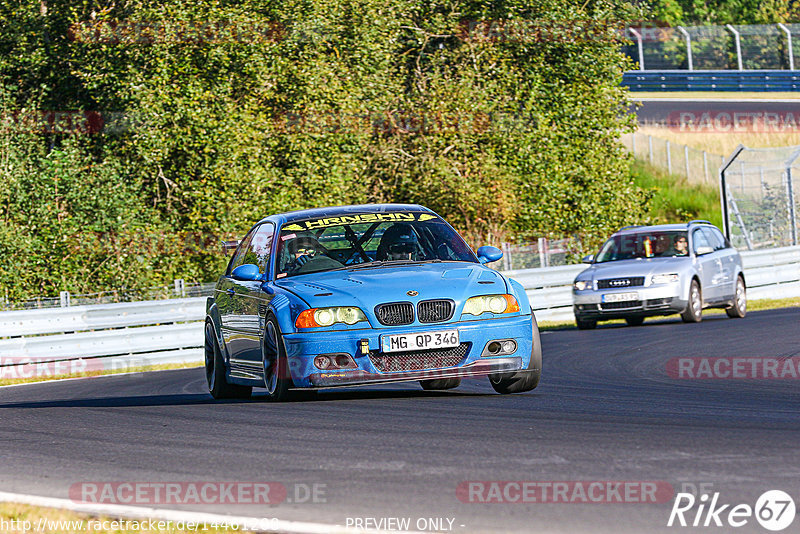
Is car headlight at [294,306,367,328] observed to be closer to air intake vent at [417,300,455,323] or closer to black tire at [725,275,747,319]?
air intake vent at [417,300,455,323]

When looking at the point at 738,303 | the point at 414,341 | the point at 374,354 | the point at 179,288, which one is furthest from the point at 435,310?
the point at 179,288

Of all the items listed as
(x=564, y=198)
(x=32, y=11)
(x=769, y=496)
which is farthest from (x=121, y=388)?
(x=564, y=198)

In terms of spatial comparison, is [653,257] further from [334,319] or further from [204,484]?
[204,484]

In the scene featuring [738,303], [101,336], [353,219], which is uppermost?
[353,219]

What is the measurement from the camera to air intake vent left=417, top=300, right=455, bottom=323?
9205mm

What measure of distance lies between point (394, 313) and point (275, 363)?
109cm

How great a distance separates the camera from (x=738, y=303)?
21.6 m

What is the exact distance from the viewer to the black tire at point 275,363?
945 centimetres

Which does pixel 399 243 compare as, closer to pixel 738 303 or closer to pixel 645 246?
pixel 645 246

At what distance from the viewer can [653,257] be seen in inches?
823

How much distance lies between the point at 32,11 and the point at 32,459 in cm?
2612

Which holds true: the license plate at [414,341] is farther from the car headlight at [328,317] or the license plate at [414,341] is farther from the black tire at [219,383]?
the black tire at [219,383]

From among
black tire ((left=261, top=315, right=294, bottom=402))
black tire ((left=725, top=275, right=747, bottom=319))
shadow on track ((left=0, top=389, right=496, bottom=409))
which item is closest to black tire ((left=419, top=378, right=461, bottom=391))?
shadow on track ((left=0, top=389, right=496, bottom=409))

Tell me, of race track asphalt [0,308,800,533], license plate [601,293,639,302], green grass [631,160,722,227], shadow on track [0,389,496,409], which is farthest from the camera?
green grass [631,160,722,227]
